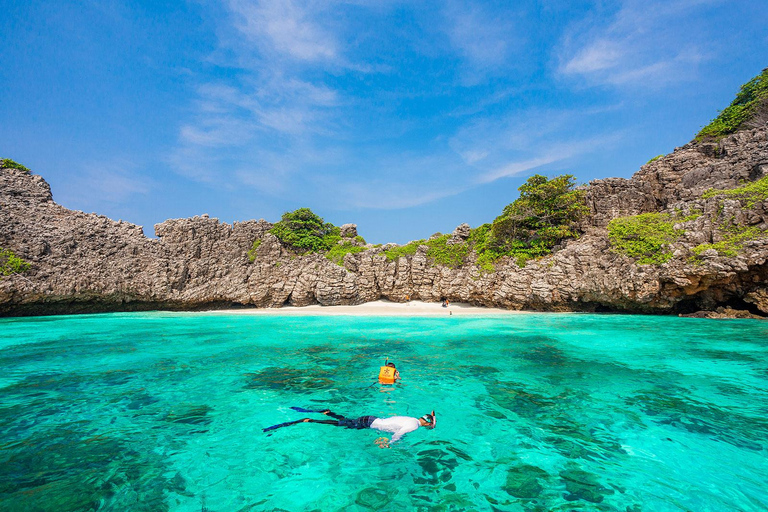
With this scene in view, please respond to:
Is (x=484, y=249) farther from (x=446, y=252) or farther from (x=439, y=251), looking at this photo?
(x=439, y=251)

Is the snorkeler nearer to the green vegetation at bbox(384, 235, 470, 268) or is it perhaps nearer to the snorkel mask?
the snorkel mask

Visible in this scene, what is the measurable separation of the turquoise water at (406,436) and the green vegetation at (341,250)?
24.5 meters

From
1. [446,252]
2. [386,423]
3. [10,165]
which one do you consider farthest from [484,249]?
[10,165]

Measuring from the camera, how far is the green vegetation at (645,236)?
22.8 m

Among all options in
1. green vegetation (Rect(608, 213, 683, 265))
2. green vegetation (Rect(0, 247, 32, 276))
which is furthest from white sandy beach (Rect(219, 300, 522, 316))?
green vegetation (Rect(0, 247, 32, 276))

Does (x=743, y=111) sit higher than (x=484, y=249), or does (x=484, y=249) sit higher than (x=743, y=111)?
(x=743, y=111)

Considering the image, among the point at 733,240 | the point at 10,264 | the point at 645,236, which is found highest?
the point at 645,236

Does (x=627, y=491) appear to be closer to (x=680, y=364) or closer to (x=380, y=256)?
(x=680, y=364)

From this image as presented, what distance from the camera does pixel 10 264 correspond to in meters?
27.6

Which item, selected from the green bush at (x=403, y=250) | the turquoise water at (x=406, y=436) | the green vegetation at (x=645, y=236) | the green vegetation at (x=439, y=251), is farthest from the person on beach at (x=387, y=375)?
the green bush at (x=403, y=250)

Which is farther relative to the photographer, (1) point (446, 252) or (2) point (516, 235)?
(1) point (446, 252)

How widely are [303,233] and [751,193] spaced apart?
134ft

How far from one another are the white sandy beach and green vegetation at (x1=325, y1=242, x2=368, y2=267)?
6121 millimetres

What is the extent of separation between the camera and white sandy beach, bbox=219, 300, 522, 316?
1193 inches
